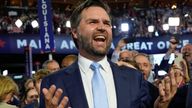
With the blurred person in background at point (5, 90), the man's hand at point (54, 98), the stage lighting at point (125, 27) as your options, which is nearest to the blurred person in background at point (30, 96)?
the blurred person in background at point (5, 90)

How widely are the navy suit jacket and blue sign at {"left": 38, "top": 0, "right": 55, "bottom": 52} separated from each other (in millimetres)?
5983

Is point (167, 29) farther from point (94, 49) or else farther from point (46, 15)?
point (94, 49)

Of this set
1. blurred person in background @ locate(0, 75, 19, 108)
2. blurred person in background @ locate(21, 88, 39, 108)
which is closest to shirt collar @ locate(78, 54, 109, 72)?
blurred person in background @ locate(0, 75, 19, 108)

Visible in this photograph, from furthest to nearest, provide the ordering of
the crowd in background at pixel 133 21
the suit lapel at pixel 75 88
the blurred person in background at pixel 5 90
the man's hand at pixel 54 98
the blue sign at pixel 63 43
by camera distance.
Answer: the crowd in background at pixel 133 21 < the blue sign at pixel 63 43 < the blurred person in background at pixel 5 90 < the suit lapel at pixel 75 88 < the man's hand at pixel 54 98

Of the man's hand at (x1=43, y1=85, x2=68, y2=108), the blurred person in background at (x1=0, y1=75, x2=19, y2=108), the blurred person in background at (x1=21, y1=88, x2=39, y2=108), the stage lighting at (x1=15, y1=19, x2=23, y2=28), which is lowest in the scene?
the blurred person in background at (x1=21, y1=88, x2=39, y2=108)

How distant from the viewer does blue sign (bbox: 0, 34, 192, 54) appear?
16.5 metres

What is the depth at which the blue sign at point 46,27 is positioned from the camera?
8406 millimetres

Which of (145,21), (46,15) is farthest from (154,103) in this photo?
(145,21)

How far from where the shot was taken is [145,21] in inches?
779

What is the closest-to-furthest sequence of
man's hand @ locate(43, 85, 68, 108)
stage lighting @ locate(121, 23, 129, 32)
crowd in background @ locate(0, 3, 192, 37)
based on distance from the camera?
man's hand @ locate(43, 85, 68, 108) → stage lighting @ locate(121, 23, 129, 32) → crowd in background @ locate(0, 3, 192, 37)

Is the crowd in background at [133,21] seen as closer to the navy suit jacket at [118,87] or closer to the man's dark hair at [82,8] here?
the man's dark hair at [82,8]

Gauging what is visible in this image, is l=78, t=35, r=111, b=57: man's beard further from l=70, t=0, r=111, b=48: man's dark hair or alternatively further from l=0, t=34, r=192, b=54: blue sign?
l=0, t=34, r=192, b=54: blue sign

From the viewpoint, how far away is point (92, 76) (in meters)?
2.39

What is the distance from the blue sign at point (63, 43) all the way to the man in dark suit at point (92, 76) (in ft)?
45.0
